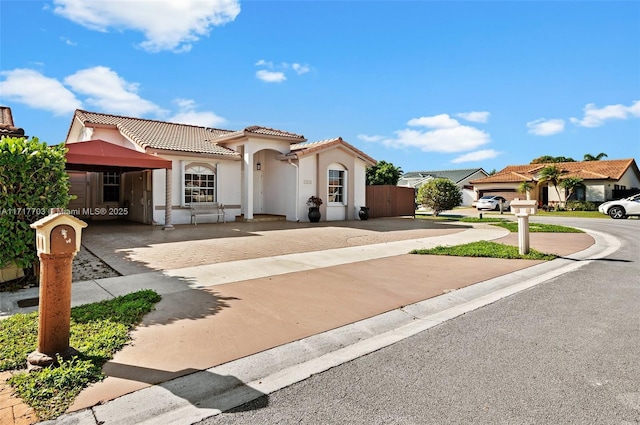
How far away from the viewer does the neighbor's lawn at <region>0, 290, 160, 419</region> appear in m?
2.95

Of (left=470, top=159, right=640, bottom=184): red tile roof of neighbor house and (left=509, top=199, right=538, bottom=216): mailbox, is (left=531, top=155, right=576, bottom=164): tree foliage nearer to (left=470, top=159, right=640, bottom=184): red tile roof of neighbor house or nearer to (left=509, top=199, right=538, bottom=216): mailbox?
(left=470, top=159, right=640, bottom=184): red tile roof of neighbor house

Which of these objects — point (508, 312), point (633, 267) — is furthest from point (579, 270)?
point (508, 312)

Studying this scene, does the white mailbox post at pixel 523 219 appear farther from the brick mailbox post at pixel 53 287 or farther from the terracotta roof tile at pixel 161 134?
the terracotta roof tile at pixel 161 134

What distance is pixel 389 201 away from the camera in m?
24.7

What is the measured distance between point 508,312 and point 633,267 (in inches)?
212

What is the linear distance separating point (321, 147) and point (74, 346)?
16.0 meters

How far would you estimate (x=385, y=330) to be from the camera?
4.63 metres

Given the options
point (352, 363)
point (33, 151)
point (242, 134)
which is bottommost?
point (352, 363)

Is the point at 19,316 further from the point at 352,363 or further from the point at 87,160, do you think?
the point at 87,160

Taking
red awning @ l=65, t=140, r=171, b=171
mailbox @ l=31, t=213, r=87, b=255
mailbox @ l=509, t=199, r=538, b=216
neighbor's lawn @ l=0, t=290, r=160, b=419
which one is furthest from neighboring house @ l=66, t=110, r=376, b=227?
mailbox @ l=31, t=213, r=87, b=255

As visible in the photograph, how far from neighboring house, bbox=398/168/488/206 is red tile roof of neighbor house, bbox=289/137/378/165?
30.1m

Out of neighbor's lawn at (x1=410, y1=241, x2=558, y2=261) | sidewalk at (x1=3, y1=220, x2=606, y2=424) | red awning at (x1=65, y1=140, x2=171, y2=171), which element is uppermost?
red awning at (x1=65, y1=140, x2=171, y2=171)

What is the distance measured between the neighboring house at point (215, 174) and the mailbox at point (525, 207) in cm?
1059

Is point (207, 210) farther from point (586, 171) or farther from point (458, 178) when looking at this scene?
point (458, 178)
